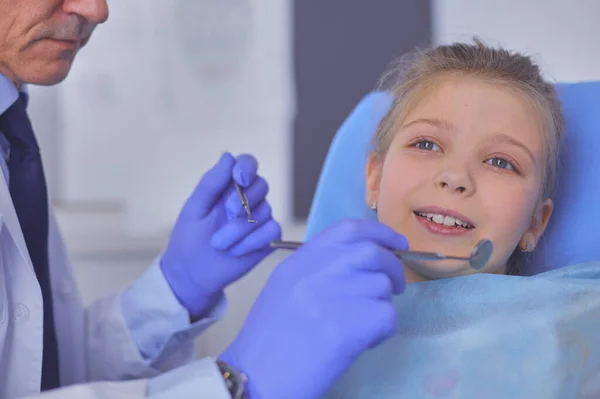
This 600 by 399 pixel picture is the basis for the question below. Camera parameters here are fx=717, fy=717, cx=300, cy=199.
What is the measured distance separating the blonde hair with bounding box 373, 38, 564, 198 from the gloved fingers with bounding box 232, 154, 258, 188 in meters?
0.29

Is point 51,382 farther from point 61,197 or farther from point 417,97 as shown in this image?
point 61,197

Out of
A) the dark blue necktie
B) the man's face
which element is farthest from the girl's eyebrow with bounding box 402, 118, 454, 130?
the dark blue necktie

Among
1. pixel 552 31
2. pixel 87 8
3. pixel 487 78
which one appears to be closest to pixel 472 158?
pixel 487 78

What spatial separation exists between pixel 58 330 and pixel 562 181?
0.97 metres

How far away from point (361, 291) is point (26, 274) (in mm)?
572

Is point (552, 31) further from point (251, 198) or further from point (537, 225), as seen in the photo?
point (251, 198)

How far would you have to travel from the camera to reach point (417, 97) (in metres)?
1.27

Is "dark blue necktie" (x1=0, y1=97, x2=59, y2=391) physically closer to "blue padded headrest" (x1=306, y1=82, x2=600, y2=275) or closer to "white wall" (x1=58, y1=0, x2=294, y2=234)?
"blue padded headrest" (x1=306, y1=82, x2=600, y2=275)

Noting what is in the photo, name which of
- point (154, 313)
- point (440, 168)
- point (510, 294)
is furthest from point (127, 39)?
point (510, 294)

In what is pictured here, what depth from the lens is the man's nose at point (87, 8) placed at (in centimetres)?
112

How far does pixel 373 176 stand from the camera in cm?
135

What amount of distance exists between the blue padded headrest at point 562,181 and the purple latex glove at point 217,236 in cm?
28

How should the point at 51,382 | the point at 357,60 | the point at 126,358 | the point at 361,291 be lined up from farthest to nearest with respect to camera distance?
1. the point at 357,60
2. the point at 126,358
3. the point at 51,382
4. the point at 361,291

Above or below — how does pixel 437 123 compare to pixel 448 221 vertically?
above
